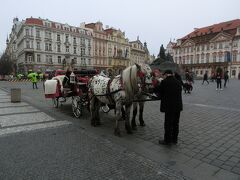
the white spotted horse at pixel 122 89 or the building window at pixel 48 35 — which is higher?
the building window at pixel 48 35

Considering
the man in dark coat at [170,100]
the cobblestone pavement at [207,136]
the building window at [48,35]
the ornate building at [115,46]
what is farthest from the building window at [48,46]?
the man in dark coat at [170,100]

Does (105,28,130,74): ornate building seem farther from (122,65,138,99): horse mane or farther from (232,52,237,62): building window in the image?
(122,65,138,99): horse mane

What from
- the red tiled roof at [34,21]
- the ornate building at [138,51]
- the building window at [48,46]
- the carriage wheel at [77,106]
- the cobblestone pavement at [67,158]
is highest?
the red tiled roof at [34,21]

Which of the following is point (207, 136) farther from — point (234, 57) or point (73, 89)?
point (234, 57)

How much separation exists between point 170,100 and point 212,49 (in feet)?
236

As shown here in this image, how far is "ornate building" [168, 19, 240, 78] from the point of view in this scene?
2489 inches

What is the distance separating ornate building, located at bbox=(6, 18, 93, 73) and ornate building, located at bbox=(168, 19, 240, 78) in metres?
35.6

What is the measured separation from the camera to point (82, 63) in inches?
2904

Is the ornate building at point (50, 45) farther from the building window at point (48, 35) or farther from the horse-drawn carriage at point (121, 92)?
the horse-drawn carriage at point (121, 92)

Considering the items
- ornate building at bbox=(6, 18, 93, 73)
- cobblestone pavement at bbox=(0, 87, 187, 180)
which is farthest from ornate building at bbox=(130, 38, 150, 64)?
cobblestone pavement at bbox=(0, 87, 187, 180)

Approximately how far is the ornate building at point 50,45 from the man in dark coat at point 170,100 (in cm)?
5208

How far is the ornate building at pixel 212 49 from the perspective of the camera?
6321 cm

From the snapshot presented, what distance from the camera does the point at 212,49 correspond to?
68.9 meters

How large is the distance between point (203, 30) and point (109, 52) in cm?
3579
